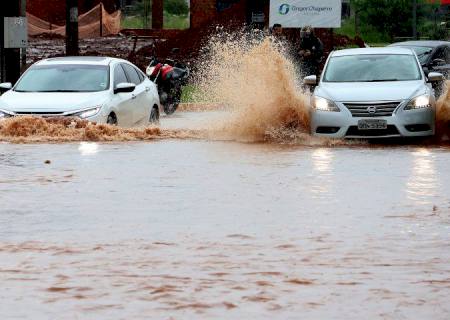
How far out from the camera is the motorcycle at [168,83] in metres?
31.9

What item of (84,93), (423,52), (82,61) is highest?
(82,61)

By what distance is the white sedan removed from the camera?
74.4 feet

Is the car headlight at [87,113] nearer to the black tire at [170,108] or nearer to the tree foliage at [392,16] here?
the black tire at [170,108]

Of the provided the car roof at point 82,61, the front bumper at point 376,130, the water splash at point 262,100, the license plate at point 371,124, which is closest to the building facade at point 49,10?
the car roof at point 82,61

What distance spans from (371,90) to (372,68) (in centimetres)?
131

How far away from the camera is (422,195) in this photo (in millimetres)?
15766

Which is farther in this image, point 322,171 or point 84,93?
point 84,93

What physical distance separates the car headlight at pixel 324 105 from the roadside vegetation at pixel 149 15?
55456mm

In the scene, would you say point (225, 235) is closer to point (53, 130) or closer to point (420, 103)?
point (420, 103)

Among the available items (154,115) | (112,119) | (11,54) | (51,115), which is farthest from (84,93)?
(11,54)

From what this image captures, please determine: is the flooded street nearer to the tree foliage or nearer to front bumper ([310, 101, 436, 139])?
front bumper ([310, 101, 436, 139])

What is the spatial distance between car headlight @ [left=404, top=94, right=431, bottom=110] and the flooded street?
4.23 ft

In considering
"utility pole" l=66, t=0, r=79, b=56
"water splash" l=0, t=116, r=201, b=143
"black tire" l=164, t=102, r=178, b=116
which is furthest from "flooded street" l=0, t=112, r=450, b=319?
"utility pole" l=66, t=0, r=79, b=56

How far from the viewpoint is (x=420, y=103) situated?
72.8 feet
